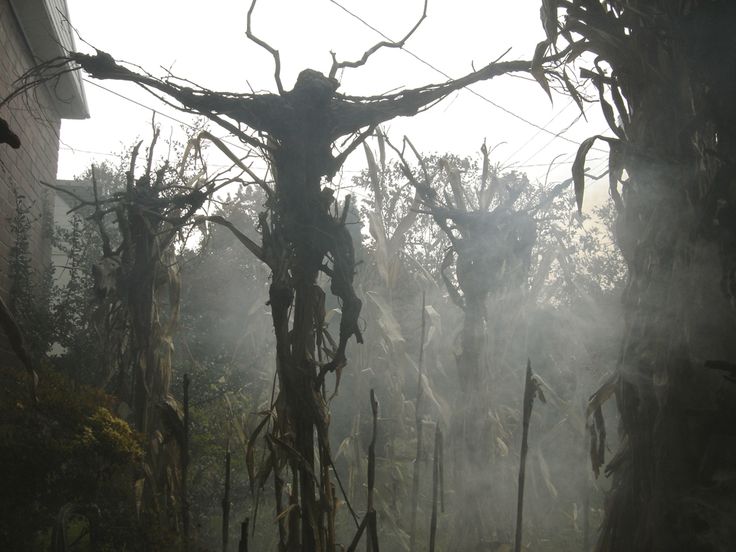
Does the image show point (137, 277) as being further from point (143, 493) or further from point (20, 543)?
point (20, 543)

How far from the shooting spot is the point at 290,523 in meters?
2.28

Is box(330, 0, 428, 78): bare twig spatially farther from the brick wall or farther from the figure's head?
the brick wall

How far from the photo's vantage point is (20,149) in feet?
17.4

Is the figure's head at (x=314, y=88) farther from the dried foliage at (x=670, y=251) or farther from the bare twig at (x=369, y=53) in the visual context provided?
the dried foliage at (x=670, y=251)

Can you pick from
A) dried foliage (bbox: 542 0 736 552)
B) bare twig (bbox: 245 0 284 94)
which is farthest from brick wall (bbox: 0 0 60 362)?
dried foliage (bbox: 542 0 736 552)

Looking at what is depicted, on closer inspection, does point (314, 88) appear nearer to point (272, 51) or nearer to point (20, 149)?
point (272, 51)

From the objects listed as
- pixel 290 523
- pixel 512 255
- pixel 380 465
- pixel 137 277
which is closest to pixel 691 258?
pixel 290 523

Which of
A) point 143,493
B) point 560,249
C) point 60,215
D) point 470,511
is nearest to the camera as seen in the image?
point 143,493

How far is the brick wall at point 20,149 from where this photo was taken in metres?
4.83

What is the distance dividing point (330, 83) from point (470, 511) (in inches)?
113

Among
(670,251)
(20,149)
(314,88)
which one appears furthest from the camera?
(20,149)

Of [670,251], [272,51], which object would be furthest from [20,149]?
[670,251]

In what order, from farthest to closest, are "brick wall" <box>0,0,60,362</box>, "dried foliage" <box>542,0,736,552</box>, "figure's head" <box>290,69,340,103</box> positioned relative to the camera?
"brick wall" <box>0,0,60,362</box> → "figure's head" <box>290,69,340,103</box> → "dried foliage" <box>542,0,736,552</box>

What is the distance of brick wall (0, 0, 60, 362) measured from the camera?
190 inches
